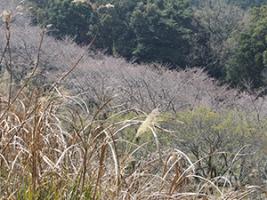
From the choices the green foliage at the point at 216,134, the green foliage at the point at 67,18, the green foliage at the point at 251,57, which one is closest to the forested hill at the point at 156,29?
the green foliage at the point at 67,18

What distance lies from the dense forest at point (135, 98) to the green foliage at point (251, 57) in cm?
3

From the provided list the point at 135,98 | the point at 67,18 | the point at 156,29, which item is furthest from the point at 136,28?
the point at 135,98

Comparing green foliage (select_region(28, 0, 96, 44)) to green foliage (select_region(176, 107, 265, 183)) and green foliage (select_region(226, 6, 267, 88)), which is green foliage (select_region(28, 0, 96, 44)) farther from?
green foliage (select_region(176, 107, 265, 183))

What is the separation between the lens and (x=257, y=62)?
17406mm

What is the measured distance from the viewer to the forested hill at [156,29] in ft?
63.5

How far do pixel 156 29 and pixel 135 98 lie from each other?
8222 mm

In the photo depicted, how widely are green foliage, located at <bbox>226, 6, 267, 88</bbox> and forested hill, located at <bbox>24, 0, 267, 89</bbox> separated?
432mm

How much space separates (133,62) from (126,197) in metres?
17.1

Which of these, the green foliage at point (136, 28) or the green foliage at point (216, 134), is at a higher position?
the green foliage at point (216, 134)

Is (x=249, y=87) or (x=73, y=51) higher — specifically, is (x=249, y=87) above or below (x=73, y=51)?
below

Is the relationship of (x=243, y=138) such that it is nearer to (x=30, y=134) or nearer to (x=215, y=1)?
(x=30, y=134)

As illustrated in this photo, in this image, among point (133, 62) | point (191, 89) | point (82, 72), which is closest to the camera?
point (82, 72)

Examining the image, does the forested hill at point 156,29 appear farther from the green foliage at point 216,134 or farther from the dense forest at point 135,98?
the green foliage at point 216,134

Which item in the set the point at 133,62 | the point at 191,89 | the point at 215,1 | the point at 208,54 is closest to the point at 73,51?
the point at 133,62
